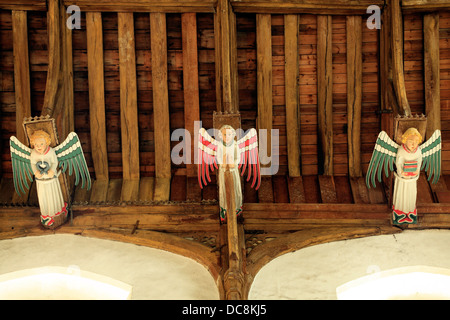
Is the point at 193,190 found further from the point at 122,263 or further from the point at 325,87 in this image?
the point at 325,87

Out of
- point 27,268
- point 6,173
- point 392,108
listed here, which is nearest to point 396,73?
point 392,108

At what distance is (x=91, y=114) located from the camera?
5.73 metres

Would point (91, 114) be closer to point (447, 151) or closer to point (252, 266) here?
point (252, 266)

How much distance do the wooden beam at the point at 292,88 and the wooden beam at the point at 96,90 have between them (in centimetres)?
200

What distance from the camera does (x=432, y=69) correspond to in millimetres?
5719

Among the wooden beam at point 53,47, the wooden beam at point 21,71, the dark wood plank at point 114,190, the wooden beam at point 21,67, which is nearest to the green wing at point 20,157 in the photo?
the wooden beam at point 53,47

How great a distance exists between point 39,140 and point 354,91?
3312 mm

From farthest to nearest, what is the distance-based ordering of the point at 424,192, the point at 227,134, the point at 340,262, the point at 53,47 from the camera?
the point at 424,192, the point at 53,47, the point at 227,134, the point at 340,262

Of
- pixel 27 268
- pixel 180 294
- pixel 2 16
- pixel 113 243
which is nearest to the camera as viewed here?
pixel 180 294

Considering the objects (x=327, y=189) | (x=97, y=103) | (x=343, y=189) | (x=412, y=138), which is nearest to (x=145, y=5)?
(x=97, y=103)

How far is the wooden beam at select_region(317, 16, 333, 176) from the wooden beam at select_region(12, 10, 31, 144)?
3144mm

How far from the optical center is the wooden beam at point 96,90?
18.5 feet

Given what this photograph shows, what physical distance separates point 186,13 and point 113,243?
8.33 ft

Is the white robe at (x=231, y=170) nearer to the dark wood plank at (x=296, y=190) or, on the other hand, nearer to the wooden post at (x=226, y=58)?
the wooden post at (x=226, y=58)
